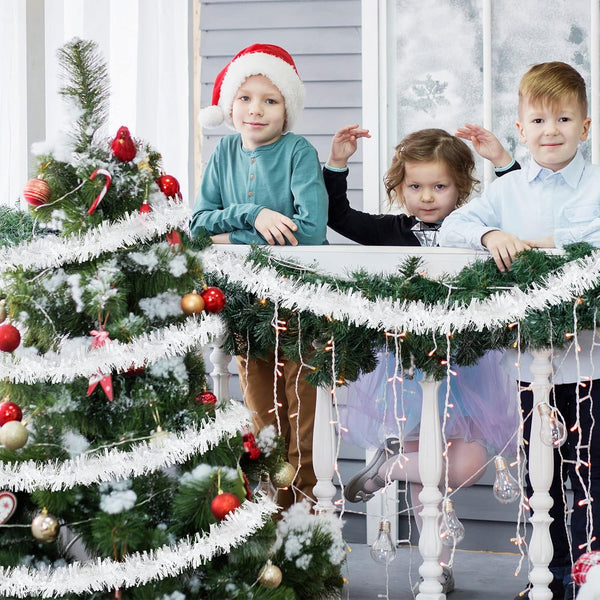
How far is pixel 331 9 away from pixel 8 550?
2.60 metres

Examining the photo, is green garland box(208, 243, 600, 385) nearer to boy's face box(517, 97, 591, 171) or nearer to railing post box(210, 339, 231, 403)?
railing post box(210, 339, 231, 403)

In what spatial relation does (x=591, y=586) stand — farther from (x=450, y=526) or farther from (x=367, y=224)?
(x=367, y=224)

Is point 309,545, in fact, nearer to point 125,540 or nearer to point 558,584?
point 125,540

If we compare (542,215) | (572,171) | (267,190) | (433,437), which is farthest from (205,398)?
(572,171)

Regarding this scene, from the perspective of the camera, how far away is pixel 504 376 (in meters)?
2.40

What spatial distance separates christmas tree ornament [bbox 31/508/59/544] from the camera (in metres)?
1.66

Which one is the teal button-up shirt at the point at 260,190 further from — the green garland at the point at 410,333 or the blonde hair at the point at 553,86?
the blonde hair at the point at 553,86

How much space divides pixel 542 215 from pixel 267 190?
30.5 inches

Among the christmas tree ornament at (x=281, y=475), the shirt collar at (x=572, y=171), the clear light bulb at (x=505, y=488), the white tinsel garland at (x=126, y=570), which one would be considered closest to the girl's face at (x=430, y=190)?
the shirt collar at (x=572, y=171)

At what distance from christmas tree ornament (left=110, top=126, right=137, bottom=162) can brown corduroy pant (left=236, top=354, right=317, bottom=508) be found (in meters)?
0.81

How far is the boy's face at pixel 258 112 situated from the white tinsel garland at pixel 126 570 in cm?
122

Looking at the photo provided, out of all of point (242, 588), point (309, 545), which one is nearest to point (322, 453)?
point (309, 545)

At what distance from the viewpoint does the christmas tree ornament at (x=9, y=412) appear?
1688 mm

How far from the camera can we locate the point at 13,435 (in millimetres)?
1642
